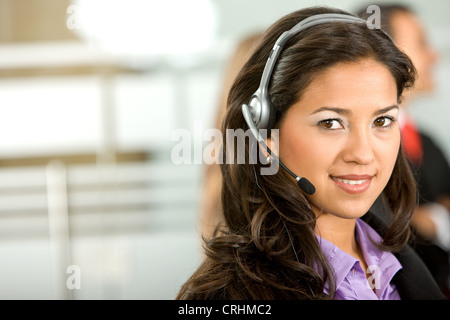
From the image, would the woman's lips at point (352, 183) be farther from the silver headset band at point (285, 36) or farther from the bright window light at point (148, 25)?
the bright window light at point (148, 25)

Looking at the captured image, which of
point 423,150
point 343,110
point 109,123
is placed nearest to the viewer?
point 343,110

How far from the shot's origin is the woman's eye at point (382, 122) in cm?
89

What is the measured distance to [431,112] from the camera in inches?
135

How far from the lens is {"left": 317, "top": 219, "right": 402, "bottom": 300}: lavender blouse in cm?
95

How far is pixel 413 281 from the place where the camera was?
1.04 meters

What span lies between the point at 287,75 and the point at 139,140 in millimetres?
2630

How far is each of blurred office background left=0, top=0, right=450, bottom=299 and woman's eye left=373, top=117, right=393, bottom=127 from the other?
93.5 inches

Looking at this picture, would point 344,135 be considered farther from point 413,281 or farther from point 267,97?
point 413,281

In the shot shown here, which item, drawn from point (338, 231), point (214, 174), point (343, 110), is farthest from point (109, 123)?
point (343, 110)

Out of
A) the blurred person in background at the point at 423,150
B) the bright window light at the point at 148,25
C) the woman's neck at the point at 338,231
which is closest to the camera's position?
the woman's neck at the point at 338,231

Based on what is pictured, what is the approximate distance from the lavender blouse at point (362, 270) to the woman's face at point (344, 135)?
9cm

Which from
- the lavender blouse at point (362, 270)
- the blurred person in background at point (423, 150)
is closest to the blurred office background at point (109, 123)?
the blurred person in background at point (423, 150)

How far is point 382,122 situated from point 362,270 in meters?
0.26

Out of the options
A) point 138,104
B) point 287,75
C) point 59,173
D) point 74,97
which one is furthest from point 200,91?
point 287,75
